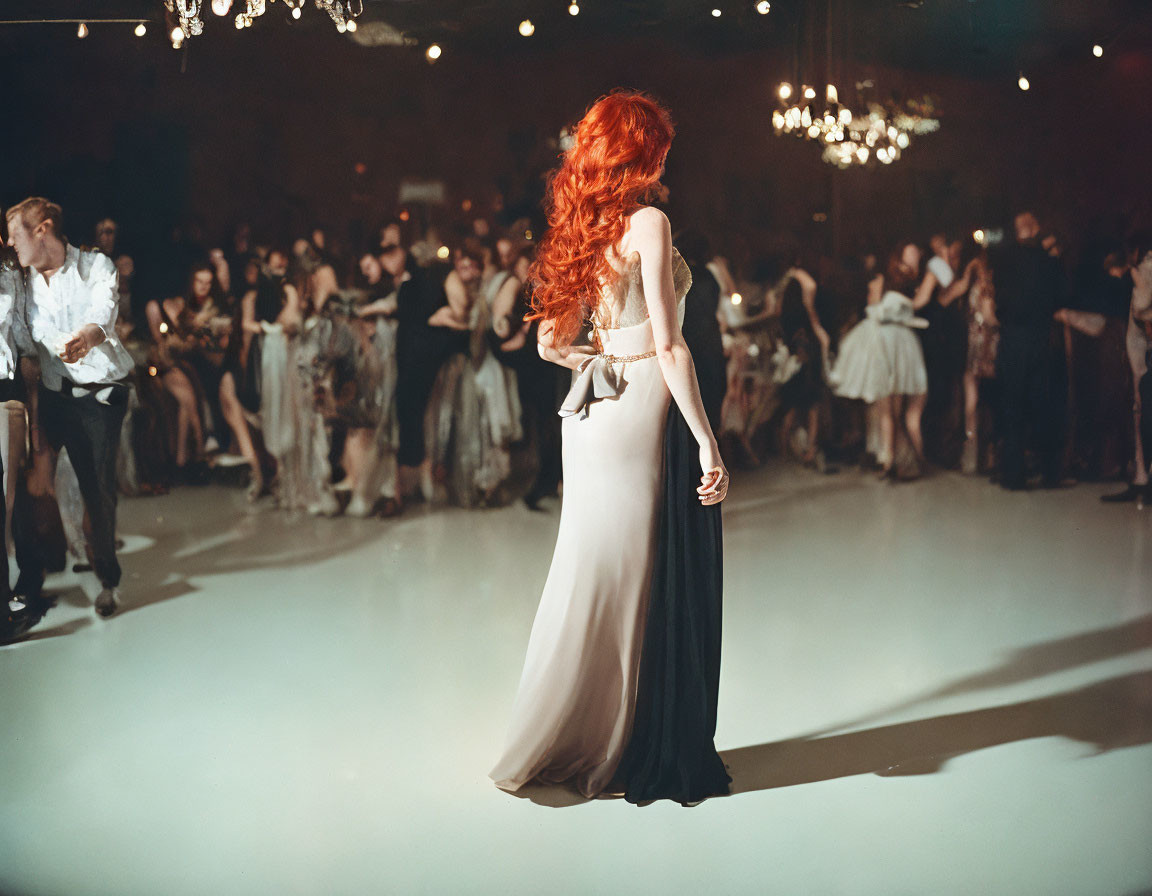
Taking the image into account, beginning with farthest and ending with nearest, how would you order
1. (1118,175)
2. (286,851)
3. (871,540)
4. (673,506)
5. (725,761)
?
(1118,175)
(871,540)
(725,761)
(673,506)
(286,851)

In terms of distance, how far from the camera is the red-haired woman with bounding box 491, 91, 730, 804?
261 cm

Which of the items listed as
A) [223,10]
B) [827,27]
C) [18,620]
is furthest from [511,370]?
[223,10]

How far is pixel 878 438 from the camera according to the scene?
25.2ft

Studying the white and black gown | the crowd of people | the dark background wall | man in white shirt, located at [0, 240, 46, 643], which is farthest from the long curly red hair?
the dark background wall

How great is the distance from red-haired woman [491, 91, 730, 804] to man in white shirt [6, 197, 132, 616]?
7.63 ft

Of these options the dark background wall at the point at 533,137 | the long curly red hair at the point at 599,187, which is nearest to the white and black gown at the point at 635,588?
the long curly red hair at the point at 599,187

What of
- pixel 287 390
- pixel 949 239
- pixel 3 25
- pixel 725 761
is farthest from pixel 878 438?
pixel 3 25

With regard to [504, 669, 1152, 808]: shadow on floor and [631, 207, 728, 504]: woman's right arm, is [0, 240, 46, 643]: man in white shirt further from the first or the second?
[631, 207, 728, 504]: woman's right arm

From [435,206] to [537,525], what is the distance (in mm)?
2532

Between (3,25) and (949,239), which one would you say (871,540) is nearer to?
(949,239)

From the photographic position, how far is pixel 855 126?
7.85 m

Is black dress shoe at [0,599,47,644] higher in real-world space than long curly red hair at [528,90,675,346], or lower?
lower

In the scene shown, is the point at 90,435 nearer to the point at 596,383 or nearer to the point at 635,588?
the point at 596,383

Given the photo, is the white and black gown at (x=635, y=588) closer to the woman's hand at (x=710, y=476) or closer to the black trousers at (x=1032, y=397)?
the woman's hand at (x=710, y=476)
